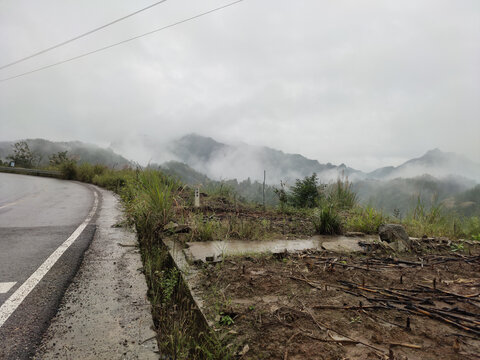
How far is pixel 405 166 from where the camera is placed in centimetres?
17638

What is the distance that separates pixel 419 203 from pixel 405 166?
19495 cm

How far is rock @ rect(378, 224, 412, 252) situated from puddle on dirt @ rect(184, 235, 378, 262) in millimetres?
508

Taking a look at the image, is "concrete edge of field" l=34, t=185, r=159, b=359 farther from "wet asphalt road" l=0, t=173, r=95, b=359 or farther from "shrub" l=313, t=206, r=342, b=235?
"shrub" l=313, t=206, r=342, b=235

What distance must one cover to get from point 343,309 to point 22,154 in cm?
4618

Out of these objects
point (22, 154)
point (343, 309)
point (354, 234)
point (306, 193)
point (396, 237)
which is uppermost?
point (22, 154)

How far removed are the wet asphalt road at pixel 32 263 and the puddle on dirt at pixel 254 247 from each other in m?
1.59

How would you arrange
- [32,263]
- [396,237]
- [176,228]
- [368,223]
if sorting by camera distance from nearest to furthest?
[32,263], [396,237], [176,228], [368,223]

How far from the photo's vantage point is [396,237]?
16.3ft

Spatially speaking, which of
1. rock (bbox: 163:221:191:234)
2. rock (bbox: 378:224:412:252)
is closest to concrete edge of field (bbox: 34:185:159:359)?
rock (bbox: 163:221:191:234)

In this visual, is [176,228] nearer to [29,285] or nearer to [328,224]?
[29,285]

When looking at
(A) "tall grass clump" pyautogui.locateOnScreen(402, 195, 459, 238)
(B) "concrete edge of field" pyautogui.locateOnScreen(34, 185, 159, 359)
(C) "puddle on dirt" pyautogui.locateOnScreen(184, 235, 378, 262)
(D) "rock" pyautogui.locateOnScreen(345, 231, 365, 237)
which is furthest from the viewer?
Answer: (A) "tall grass clump" pyautogui.locateOnScreen(402, 195, 459, 238)

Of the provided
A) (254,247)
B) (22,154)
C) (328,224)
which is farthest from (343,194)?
(22,154)

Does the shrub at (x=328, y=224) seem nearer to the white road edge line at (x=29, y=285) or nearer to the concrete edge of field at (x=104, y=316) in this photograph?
the concrete edge of field at (x=104, y=316)

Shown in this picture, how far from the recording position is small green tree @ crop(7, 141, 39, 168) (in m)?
36.9
